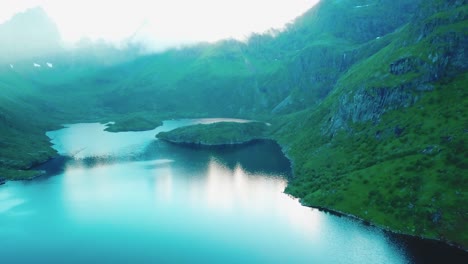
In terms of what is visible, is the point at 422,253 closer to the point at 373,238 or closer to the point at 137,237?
the point at 373,238

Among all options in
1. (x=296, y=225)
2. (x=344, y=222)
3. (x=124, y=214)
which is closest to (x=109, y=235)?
(x=124, y=214)

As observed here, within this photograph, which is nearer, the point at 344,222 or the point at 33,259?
the point at 33,259

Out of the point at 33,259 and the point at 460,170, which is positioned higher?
the point at 460,170

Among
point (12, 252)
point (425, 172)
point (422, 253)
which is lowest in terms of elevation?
point (422, 253)

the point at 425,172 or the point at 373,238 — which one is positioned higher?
the point at 425,172

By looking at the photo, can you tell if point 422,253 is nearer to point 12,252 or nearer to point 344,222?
point 344,222

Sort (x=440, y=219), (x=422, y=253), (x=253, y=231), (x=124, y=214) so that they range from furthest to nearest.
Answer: (x=124, y=214) < (x=253, y=231) < (x=440, y=219) < (x=422, y=253)

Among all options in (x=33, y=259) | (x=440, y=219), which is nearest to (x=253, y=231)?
(x=440, y=219)

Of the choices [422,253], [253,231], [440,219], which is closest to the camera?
[422,253]

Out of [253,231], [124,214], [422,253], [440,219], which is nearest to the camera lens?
[422,253]
